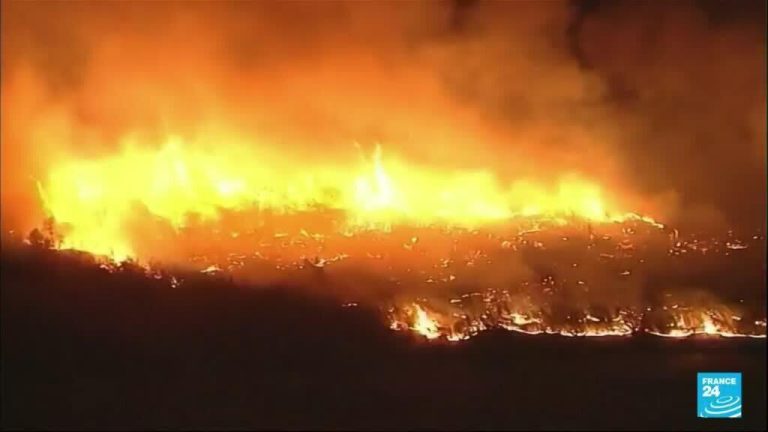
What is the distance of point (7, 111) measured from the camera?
9.98ft

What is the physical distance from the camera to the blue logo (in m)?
2.91

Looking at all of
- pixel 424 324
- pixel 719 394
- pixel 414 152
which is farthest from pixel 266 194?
pixel 719 394

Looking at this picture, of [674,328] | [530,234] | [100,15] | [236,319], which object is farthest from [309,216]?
[674,328]

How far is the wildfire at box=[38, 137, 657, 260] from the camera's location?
9.80 ft

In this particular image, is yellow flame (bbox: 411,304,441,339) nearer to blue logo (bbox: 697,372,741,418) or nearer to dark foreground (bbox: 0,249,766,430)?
dark foreground (bbox: 0,249,766,430)

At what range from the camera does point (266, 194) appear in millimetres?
2998

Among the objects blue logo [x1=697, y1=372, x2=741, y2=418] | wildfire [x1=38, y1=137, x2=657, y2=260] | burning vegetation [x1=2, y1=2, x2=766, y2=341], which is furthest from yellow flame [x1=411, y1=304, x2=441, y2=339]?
blue logo [x1=697, y1=372, x2=741, y2=418]

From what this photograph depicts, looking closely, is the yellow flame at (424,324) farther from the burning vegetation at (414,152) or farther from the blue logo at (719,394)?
the blue logo at (719,394)

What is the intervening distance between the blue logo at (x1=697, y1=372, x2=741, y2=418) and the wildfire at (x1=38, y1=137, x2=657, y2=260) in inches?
17.5

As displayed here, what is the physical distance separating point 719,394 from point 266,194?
4.27 ft

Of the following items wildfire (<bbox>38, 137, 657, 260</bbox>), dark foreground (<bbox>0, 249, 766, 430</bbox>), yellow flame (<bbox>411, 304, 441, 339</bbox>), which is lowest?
dark foreground (<bbox>0, 249, 766, 430</bbox>)

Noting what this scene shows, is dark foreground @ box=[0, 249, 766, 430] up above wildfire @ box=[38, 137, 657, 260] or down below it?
below

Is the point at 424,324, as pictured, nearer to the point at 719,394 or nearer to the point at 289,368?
the point at 289,368

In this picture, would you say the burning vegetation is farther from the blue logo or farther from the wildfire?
the blue logo
